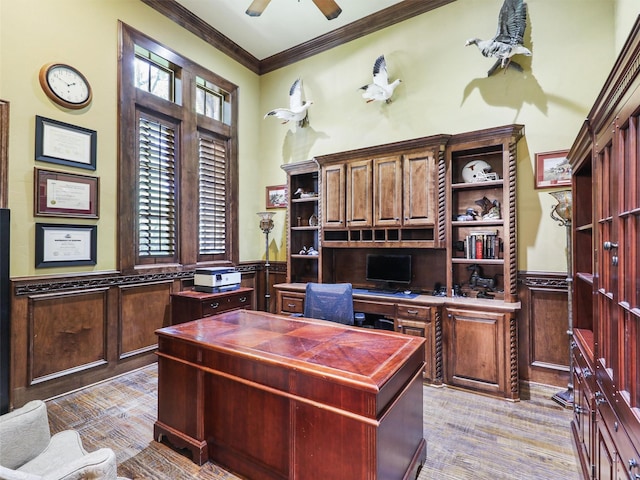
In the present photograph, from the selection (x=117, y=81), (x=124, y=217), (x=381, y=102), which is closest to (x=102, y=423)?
(x=124, y=217)

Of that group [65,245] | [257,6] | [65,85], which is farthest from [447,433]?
[65,85]

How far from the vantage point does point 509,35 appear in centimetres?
306

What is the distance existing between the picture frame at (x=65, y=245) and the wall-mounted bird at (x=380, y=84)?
335cm

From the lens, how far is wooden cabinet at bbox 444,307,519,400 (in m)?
2.84

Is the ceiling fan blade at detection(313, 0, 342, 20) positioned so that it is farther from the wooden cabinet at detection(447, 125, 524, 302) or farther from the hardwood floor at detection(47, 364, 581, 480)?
the hardwood floor at detection(47, 364, 581, 480)

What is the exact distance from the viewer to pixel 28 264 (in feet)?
9.01

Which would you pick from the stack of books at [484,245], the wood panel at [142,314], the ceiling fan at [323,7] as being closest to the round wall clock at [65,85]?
the ceiling fan at [323,7]

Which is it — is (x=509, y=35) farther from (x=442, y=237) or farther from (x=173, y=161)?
(x=173, y=161)

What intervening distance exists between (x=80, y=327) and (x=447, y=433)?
3.36 metres

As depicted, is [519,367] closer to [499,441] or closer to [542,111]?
[499,441]

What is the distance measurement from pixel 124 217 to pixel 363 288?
2.83 metres

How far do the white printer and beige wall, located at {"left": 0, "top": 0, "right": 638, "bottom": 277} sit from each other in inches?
36.2

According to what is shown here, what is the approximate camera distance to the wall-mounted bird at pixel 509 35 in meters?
3.04

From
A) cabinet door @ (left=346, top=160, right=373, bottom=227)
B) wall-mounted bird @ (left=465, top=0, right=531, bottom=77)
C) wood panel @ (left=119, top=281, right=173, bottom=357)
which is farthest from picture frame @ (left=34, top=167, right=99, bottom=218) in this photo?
wall-mounted bird @ (left=465, top=0, right=531, bottom=77)
